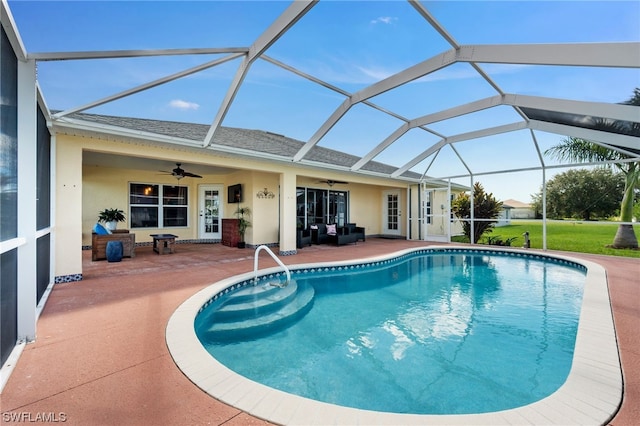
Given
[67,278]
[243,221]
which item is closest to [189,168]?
[243,221]

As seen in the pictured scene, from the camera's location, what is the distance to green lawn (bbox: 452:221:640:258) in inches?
466

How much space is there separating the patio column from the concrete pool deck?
4081mm

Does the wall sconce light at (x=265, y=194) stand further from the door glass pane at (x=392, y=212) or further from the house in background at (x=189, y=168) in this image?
the door glass pane at (x=392, y=212)

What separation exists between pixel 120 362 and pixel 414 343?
3.45m

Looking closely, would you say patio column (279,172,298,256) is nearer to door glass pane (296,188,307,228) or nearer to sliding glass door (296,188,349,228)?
sliding glass door (296,188,349,228)

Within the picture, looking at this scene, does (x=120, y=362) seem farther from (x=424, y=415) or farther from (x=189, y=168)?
(x=189, y=168)

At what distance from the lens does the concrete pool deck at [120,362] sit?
1.98 m

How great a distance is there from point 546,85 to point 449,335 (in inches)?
255

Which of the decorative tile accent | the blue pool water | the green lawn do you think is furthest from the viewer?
the green lawn

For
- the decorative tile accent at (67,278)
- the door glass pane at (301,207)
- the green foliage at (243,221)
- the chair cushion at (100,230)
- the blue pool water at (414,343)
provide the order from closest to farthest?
the blue pool water at (414,343) → the decorative tile accent at (67,278) → the chair cushion at (100,230) → the green foliage at (243,221) → the door glass pane at (301,207)

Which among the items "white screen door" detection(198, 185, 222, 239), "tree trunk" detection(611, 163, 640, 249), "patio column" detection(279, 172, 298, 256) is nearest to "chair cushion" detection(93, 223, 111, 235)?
"white screen door" detection(198, 185, 222, 239)

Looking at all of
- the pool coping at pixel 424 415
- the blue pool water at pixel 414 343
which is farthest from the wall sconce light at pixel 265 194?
the pool coping at pixel 424 415

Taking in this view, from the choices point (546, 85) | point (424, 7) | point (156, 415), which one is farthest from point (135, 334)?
point (546, 85)

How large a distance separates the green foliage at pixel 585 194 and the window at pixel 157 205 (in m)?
20.9
